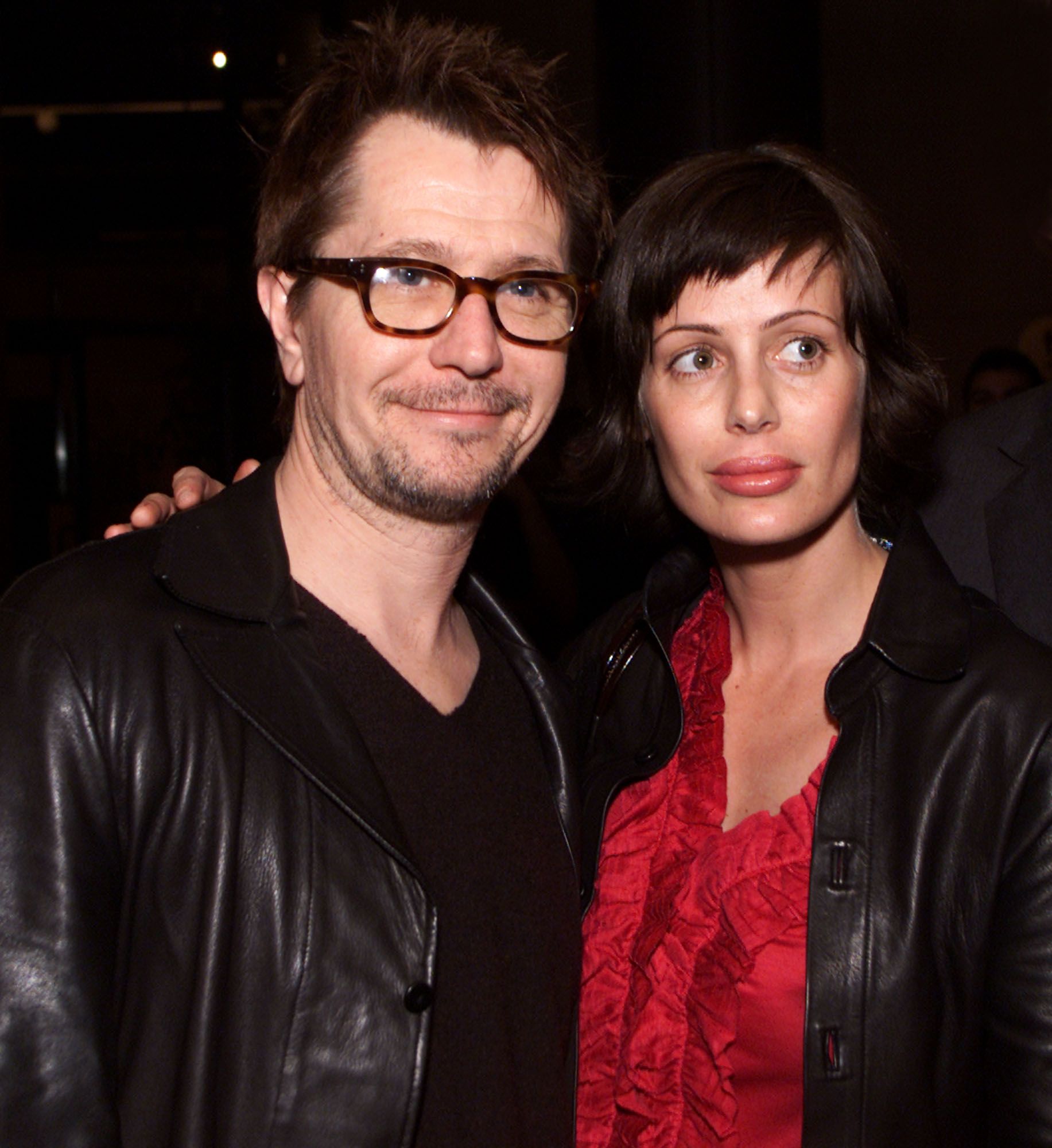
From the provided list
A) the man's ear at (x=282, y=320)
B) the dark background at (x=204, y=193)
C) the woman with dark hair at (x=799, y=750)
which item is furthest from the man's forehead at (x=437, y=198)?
the dark background at (x=204, y=193)

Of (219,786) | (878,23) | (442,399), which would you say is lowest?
(219,786)

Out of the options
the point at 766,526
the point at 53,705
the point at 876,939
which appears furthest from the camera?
the point at 766,526

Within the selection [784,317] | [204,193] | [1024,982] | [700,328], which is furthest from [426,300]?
[204,193]

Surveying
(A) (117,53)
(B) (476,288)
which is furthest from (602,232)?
(A) (117,53)

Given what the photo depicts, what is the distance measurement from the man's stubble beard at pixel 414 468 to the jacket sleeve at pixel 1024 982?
2.73ft

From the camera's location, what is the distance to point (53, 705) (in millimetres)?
1333

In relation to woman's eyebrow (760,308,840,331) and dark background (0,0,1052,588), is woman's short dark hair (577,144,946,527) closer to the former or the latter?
woman's eyebrow (760,308,840,331)

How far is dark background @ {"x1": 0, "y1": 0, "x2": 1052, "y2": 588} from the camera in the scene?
20.0 feet

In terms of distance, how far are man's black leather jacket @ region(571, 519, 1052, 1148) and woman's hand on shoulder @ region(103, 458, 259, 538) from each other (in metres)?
0.96

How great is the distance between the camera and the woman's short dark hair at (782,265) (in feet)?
5.89

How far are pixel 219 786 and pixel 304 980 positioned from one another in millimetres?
240

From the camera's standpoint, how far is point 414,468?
1675mm

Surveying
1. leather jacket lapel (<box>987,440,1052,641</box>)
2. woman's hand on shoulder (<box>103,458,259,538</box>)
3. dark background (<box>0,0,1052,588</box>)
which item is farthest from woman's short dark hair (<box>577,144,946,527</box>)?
dark background (<box>0,0,1052,588</box>)

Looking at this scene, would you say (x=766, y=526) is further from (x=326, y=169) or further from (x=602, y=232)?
(x=326, y=169)
